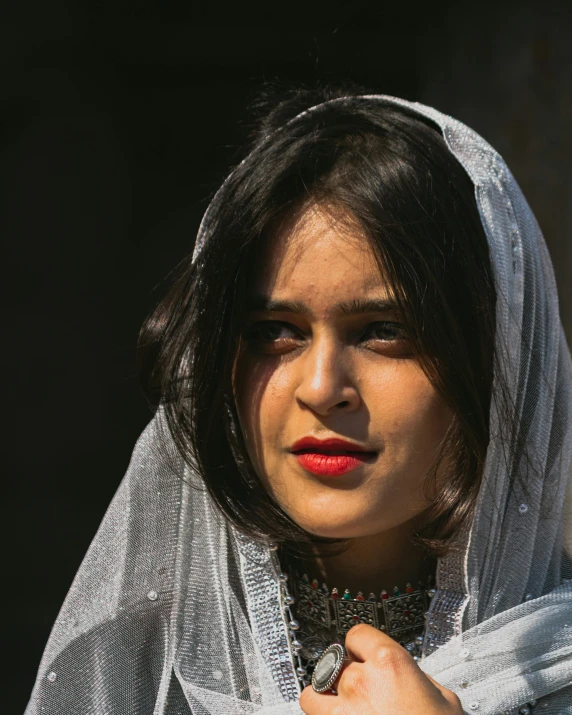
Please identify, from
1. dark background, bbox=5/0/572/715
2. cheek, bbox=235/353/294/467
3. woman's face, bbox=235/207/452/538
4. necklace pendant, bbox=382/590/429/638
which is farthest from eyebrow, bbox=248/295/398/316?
dark background, bbox=5/0/572/715

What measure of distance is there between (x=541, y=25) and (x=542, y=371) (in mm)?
1580

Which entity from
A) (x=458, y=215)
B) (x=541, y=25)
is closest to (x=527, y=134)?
(x=541, y=25)

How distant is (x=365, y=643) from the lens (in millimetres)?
1423

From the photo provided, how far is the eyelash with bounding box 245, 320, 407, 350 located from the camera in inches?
61.1

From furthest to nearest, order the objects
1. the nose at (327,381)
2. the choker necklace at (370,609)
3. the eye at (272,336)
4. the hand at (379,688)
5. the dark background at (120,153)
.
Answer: the dark background at (120,153) < the choker necklace at (370,609) < the eye at (272,336) < the nose at (327,381) < the hand at (379,688)

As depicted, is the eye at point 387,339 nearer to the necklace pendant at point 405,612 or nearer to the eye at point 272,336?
the eye at point 272,336

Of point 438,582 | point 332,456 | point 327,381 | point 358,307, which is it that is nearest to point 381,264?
point 358,307

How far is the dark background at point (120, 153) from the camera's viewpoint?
3.01 metres

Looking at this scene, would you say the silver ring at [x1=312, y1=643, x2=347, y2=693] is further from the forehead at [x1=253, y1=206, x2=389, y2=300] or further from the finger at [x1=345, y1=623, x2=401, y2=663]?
the forehead at [x1=253, y1=206, x2=389, y2=300]

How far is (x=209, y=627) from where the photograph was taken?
1688mm

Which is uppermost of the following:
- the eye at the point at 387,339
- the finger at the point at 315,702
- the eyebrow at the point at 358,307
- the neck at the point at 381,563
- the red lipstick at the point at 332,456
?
the eyebrow at the point at 358,307

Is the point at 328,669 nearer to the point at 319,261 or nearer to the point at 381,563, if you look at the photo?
the point at 381,563

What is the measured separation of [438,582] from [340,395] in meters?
0.39

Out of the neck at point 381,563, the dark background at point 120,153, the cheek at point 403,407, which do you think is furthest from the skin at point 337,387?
the dark background at point 120,153
